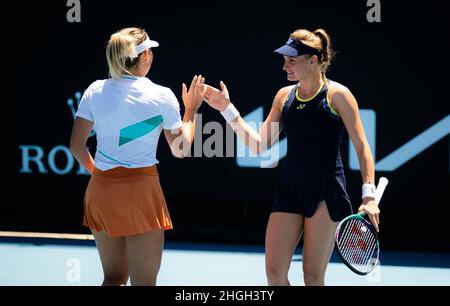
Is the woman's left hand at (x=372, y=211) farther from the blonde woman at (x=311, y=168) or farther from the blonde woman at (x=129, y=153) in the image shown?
the blonde woman at (x=129, y=153)

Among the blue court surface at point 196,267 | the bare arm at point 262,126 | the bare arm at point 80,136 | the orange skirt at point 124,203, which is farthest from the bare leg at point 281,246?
the blue court surface at point 196,267

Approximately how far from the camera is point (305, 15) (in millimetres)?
6645

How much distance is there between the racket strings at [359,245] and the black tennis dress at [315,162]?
16 centimetres

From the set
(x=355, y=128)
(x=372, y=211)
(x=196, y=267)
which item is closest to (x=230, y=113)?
(x=355, y=128)

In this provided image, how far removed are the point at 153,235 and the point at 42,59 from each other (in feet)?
12.3

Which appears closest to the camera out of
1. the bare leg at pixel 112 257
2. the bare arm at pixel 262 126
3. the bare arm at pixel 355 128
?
the bare leg at pixel 112 257

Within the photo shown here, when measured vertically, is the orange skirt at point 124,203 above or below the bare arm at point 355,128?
below

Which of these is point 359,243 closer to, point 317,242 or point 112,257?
point 317,242

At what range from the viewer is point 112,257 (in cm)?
380

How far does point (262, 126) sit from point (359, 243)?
→ 0.82 m

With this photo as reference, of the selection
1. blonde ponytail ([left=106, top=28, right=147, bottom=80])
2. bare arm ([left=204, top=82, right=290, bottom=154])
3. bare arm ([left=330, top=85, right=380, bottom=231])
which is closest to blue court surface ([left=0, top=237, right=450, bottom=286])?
bare arm ([left=204, top=82, right=290, bottom=154])

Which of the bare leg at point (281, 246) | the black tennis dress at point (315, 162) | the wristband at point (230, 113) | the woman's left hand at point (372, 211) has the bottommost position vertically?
the bare leg at point (281, 246)

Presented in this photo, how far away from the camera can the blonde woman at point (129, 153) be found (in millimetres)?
3691

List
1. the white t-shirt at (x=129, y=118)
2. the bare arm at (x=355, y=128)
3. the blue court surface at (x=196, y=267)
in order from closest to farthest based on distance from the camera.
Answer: the white t-shirt at (x=129, y=118)
the bare arm at (x=355, y=128)
the blue court surface at (x=196, y=267)
